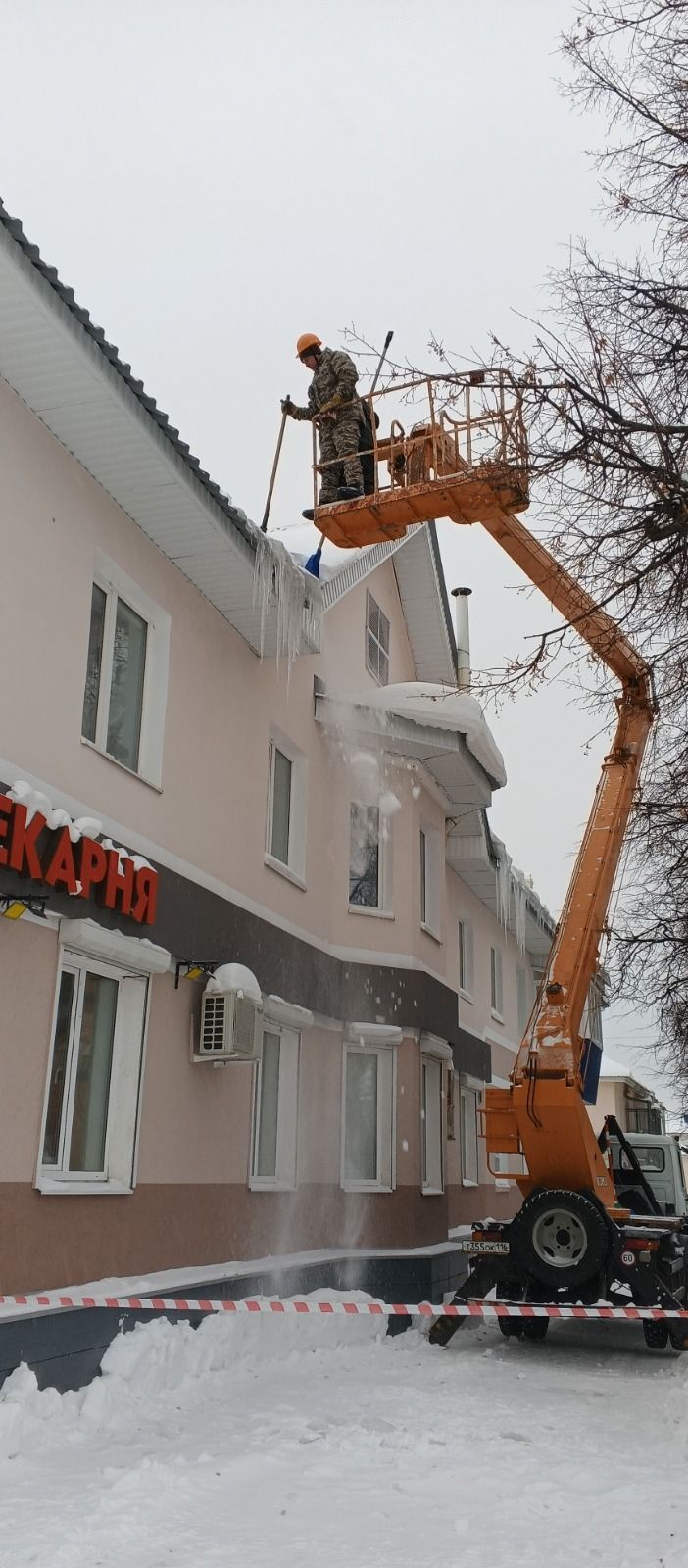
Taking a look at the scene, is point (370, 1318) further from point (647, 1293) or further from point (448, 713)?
point (448, 713)

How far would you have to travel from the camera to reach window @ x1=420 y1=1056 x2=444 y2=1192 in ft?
47.6

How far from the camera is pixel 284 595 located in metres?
10.6

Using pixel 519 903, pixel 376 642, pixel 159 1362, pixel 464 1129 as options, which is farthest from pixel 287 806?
pixel 519 903

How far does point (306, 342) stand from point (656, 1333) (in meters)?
9.27

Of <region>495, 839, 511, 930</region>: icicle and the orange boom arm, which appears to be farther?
<region>495, 839, 511, 930</region>: icicle

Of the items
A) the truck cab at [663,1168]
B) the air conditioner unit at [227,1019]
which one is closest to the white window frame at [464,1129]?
the truck cab at [663,1168]

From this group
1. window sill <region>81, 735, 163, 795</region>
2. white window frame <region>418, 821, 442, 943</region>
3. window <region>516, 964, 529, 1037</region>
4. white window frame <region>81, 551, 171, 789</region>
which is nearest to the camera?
window sill <region>81, 735, 163, 795</region>

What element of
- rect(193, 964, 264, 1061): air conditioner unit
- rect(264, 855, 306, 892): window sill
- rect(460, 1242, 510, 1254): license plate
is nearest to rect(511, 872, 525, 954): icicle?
rect(264, 855, 306, 892): window sill

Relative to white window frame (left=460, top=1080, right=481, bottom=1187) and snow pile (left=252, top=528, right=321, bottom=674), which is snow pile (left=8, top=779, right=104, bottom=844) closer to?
snow pile (left=252, top=528, right=321, bottom=674)

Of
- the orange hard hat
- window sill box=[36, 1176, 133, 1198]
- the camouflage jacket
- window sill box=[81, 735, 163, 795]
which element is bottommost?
window sill box=[36, 1176, 133, 1198]

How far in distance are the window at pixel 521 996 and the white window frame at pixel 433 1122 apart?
329 inches

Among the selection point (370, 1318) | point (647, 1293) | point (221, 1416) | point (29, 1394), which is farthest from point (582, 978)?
point (29, 1394)

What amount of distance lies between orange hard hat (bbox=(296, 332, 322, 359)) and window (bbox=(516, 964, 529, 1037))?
15115 millimetres

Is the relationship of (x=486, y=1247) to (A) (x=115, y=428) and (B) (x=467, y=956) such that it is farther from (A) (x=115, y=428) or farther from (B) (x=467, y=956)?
(B) (x=467, y=956)
